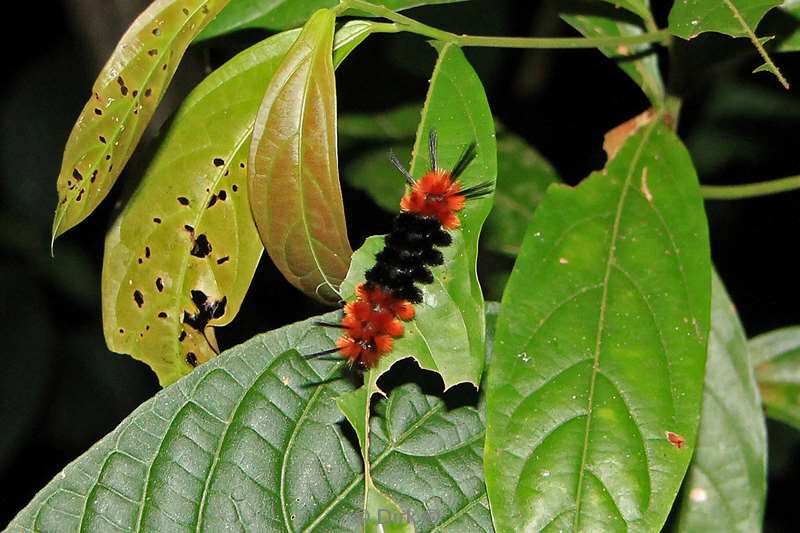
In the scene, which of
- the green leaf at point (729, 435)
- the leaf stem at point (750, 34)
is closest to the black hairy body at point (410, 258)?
the leaf stem at point (750, 34)

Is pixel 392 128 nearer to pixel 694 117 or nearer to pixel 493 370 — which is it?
pixel 493 370

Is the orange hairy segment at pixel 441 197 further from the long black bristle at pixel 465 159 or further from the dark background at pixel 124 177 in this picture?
the dark background at pixel 124 177

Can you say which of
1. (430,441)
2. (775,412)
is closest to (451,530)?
(430,441)

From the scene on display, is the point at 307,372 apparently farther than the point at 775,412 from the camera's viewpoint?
No

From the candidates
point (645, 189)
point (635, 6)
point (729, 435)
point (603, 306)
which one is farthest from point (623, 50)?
point (729, 435)

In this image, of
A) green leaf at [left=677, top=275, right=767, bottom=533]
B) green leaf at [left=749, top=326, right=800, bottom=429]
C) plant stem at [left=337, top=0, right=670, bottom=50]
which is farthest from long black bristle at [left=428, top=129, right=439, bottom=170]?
green leaf at [left=749, top=326, right=800, bottom=429]

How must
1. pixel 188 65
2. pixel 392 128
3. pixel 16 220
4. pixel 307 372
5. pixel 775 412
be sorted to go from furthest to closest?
→ 1. pixel 16 220
2. pixel 188 65
3. pixel 775 412
4. pixel 392 128
5. pixel 307 372

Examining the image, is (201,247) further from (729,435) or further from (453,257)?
(729,435)

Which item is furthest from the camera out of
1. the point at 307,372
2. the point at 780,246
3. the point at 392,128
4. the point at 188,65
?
the point at 780,246
